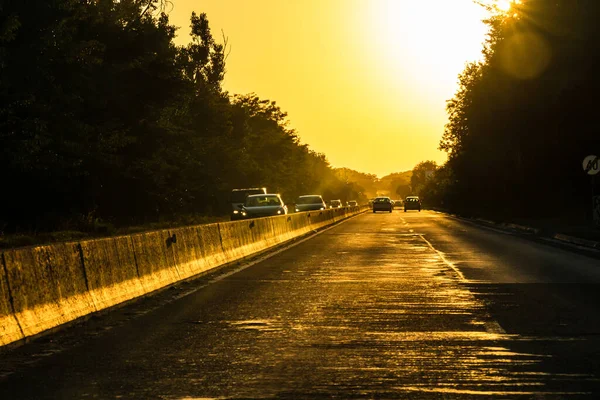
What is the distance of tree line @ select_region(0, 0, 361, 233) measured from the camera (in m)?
38.3

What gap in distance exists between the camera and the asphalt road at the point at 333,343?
728 cm

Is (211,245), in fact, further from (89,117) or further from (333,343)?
(89,117)

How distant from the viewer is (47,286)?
10539 millimetres

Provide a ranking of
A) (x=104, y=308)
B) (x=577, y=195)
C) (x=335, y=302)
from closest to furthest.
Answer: (x=104, y=308)
(x=335, y=302)
(x=577, y=195)

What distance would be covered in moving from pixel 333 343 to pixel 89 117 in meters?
41.2

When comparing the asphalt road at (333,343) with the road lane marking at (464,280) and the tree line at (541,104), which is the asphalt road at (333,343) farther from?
the tree line at (541,104)

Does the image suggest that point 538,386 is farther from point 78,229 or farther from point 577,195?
point 577,195

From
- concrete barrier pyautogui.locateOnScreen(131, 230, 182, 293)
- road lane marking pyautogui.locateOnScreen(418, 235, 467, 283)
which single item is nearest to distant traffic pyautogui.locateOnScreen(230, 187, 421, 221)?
road lane marking pyautogui.locateOnScreen(418, 235, 467, 283)

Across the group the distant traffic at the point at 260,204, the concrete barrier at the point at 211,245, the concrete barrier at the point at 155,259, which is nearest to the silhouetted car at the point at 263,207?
the distant traffic at the point at 260,204

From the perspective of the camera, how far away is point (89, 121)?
48.3 meters

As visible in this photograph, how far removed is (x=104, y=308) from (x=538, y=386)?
21.6 ft

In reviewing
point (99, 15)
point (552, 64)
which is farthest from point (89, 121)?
point (552, 64)

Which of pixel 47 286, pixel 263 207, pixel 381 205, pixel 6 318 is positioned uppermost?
pixel 263 207

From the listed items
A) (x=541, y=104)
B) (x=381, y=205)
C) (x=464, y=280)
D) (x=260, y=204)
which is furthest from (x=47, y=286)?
(x=381, y=205)
